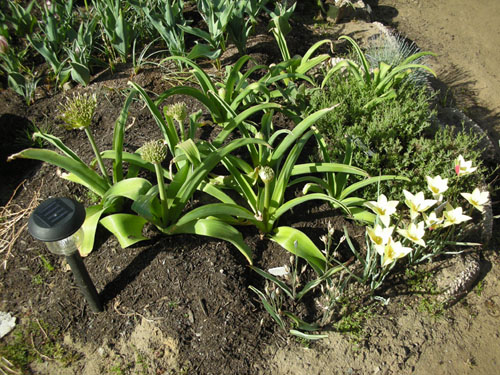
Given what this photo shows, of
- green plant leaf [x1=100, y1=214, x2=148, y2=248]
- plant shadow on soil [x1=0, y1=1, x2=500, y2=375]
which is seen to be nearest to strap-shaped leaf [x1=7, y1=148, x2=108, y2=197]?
green plant leaf [x1=100, y1=214, x2=148, y2=248]

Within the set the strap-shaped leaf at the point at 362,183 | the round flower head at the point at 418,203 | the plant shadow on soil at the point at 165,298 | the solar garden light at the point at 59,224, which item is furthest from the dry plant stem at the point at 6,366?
the round flower head at the point at 418,203

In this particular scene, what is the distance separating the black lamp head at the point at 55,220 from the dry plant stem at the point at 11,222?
106 centimetres

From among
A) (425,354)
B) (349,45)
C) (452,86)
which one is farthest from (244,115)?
(452,86)

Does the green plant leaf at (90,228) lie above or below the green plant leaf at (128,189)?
below

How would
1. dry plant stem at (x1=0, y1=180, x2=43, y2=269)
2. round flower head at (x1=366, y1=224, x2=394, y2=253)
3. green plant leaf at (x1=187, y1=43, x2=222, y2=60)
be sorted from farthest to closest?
1. green plant leaf at (x1=187, y1=43, x2=222, y2=60)
2. dry plant stem at (x1=0, y1=180, x2=43, y2=269)
3. round flower head at (x1=366, y1=224, x2=394, y2=253)

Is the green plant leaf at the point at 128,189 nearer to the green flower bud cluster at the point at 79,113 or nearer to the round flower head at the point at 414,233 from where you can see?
the green flower bud cluster at the point at 79,113

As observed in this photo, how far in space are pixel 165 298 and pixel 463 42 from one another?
449 cm

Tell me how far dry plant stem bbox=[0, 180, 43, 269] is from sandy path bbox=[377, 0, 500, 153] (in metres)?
3.85

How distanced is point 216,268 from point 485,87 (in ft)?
11.5

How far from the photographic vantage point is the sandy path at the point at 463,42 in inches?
156

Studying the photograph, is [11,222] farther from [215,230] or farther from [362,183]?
[362,183]

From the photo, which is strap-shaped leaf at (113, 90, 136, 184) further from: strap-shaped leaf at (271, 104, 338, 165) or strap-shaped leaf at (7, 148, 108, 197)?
strap-shaped leaf at (271, 104, 338, 165)

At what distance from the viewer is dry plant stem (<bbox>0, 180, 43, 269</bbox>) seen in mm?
2479

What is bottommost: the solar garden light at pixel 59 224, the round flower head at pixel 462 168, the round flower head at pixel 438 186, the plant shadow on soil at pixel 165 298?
the plant shadow on soil at pixel 165 298
